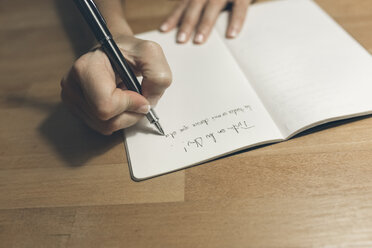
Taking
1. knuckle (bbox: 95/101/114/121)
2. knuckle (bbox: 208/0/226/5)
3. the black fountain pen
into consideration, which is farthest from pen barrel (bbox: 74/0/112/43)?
knuckle (bbox: 208/0/226/5)

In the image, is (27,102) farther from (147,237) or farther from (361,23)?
(361,23)

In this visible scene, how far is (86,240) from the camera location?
421mm

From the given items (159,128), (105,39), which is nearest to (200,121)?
(159,128)

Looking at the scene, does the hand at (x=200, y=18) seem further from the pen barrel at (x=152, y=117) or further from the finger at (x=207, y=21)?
the pen barrel at (x=152, y=117)

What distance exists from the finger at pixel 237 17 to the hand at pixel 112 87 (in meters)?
0.23

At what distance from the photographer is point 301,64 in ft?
1.91

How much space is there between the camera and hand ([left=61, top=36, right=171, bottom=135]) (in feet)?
1.50

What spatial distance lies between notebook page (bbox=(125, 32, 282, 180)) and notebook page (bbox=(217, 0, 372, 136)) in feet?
0.09

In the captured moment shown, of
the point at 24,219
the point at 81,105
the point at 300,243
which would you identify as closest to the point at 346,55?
the point at 300,243

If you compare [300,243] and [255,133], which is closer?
[300,243]

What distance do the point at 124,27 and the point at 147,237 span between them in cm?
43

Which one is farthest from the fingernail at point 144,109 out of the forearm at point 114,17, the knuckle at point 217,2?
the knuckle at point 217,2

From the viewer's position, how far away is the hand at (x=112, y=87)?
46 cm

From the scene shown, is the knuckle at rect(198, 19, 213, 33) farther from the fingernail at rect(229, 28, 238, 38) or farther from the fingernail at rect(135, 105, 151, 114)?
the fingernail at rect(135, 105, 151, 114)
